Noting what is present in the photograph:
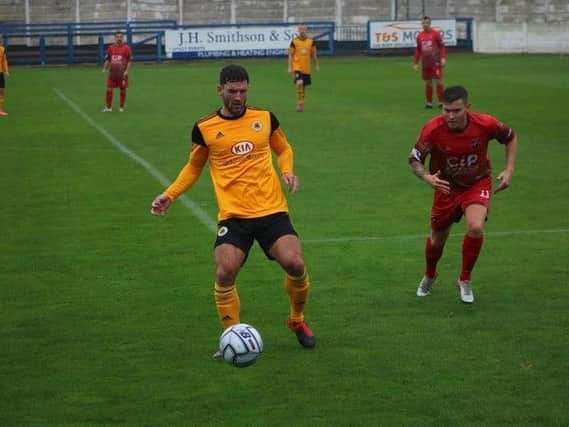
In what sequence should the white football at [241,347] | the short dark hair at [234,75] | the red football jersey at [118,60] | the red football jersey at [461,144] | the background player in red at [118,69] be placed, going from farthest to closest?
the red football jersey at [118,60]
the background player in red at [118,69]
the red football jersey at [461,144]
the short dark hair at [234,75]
the white football at [241,347]

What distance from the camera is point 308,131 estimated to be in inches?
1061

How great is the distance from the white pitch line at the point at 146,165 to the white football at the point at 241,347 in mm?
6831

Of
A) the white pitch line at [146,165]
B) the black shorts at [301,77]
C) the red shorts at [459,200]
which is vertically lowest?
the white pitch line at [146,165]

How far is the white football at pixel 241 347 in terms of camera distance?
28.7ft

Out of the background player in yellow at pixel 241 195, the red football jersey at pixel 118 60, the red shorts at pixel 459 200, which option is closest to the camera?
the background player in yellow at pixel 241 195

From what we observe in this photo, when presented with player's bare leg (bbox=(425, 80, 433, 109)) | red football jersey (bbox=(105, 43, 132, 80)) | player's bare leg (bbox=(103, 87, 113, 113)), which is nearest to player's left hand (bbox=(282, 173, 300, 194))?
player's bare leg (bbox=(425, 80, 433, 109))

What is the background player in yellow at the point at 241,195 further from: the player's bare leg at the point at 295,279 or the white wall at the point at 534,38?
the white wall at the point at 534,38

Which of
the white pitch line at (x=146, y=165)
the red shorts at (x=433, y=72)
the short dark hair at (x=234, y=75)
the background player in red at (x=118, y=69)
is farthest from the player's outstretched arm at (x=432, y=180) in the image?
the background player in red at (x=118, y=69)

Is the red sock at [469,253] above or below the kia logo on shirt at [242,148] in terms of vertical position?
below

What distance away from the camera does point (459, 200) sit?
11.4m

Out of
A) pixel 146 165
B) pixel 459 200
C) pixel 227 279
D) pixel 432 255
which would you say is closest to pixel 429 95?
pixel 146 165

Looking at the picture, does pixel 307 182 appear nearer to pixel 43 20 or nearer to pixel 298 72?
pixel 298 72

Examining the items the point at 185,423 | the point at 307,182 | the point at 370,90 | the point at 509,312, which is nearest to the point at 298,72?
the point at 370,90

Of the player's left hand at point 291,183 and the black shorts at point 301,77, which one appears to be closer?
the player's left hand at point 291,183
